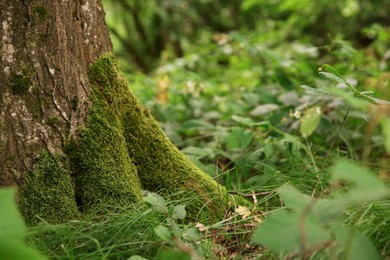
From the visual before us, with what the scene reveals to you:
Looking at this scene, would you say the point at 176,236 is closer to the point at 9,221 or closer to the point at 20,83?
the point at 9,221

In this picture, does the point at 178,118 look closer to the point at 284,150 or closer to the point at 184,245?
the point at 284,150

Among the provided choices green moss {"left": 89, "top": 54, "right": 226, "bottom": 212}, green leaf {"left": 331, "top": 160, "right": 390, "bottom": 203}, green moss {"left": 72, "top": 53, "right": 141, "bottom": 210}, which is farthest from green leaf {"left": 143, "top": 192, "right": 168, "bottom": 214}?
green leaf {"left": 331, "top": 160, "right": 390, "bottom": 203}

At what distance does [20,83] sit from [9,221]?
2.54 ft

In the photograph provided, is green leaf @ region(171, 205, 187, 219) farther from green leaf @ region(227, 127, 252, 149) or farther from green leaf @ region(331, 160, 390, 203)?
green leaf @ region(227, 127, 252, 149)

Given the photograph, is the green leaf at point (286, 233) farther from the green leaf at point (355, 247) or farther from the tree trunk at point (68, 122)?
the tree trunk at point (68, 122)

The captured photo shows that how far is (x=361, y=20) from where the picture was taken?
6418 millimetres

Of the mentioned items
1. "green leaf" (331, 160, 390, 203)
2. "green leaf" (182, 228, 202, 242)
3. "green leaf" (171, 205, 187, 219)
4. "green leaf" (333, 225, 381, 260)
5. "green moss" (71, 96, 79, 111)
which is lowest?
"green leaf" (333, 225, 381, 260)

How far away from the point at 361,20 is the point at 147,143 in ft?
17.1

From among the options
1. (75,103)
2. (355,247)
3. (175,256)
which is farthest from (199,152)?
(355,247)

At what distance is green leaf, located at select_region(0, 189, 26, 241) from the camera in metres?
1.08

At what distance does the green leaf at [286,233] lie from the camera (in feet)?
3.80

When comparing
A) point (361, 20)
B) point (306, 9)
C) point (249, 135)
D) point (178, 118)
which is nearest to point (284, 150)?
point (249, 135)

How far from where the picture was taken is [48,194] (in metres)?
1.78

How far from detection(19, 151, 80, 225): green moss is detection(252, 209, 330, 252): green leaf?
88 centimetres
